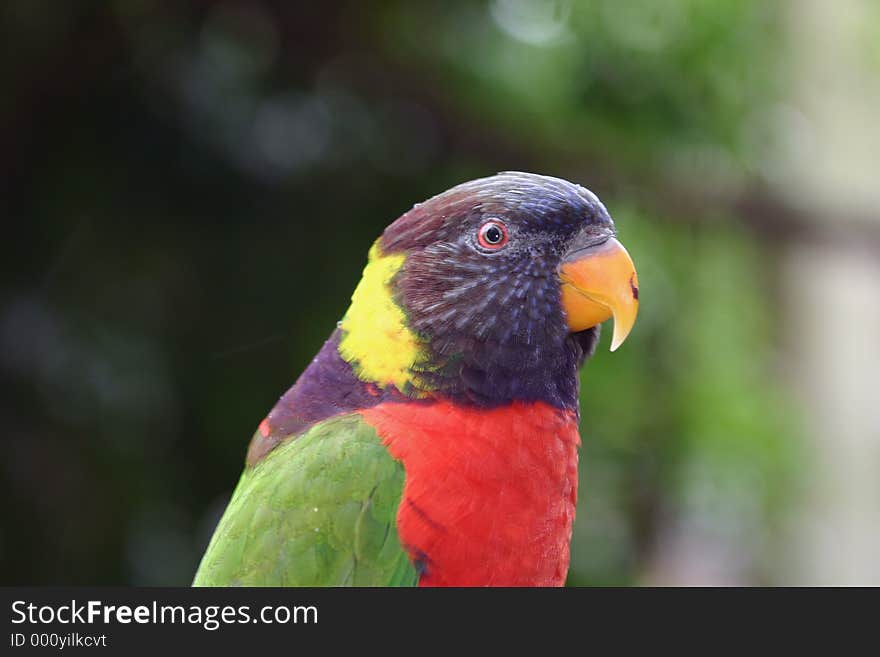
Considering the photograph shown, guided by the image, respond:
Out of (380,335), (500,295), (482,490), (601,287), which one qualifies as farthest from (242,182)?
(482,490)

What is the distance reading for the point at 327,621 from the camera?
1875 mm

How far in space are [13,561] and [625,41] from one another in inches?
139

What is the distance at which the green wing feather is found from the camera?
6.26 feet

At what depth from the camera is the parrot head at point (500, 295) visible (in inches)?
79.9

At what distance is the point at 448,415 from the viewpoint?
6.53ft

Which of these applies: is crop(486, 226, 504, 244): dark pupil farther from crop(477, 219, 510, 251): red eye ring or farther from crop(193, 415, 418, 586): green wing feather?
crop(193, 415, 418, 586): green wing feather

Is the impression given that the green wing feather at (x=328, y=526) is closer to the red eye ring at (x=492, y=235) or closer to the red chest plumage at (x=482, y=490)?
the red chest plumage at (x=482, y=490)

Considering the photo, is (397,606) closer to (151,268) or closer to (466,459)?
(466,459)

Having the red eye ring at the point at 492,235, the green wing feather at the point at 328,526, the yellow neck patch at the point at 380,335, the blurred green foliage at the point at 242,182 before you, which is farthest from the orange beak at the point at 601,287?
the blurred green foliage at the point at 242,182

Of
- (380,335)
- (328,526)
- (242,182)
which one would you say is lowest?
(328,526)

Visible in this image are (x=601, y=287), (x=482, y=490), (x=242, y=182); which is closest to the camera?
(x=482, y=490)

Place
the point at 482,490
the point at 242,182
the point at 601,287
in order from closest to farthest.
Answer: the point at 482,490
the point at 601,287
the point at 242,182

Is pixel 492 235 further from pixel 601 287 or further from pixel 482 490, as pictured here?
pixel 482 490

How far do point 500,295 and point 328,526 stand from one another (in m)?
0.63
